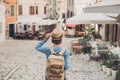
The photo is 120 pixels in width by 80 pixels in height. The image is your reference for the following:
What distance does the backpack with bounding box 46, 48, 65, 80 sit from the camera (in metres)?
7.02

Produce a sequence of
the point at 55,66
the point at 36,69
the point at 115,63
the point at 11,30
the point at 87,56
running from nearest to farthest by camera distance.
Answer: the point at 55,66 → the point at 115,63 → the point at 36,69 → the point at 87,56 → the point at 11,30

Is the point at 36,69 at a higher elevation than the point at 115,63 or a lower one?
lower

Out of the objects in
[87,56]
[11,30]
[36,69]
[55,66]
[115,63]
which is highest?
[55,66]

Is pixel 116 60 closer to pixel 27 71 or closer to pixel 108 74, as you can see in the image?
pixel 108 74

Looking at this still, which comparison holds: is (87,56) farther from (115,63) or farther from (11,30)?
(11,30)

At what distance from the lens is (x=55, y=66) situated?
7.04 meters

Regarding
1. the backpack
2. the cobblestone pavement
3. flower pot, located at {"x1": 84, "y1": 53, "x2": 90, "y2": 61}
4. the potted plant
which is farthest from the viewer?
flower pot, located at {"x1": 84, "y1": 53, "x2": 90, "y2": 61}

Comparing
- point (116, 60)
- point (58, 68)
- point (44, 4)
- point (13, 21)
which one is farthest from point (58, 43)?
point (44, 4)

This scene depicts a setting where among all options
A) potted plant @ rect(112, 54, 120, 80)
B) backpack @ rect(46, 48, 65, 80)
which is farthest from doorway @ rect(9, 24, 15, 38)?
backpack @ rect(46, 48, 65, 80)

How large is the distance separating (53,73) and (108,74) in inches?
305

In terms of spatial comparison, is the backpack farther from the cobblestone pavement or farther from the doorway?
the doorway

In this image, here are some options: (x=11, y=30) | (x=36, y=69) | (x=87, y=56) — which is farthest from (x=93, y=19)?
(x=11, y=30)

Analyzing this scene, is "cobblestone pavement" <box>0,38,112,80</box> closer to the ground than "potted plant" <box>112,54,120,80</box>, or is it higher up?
closer to the ground

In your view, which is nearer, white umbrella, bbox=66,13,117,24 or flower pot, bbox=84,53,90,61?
white umbrella, bbox=66,13,117,24
